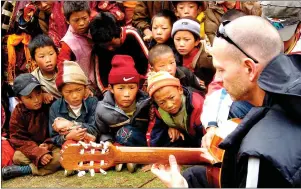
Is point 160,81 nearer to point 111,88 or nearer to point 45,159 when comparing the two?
point 111,88

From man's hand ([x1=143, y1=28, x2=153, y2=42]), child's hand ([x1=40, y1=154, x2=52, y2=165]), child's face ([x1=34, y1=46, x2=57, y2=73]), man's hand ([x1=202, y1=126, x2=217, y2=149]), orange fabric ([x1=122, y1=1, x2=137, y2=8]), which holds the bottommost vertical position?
child's hand ([x1=40, y1=154, x2=52, y2=165])

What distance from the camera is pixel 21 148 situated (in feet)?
14.7

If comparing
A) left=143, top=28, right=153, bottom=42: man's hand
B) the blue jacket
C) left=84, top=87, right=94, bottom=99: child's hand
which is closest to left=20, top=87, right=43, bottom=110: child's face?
the blue jacket

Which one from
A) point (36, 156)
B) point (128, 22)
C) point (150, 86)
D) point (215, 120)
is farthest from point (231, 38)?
point (128, 22)

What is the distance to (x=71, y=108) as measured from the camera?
4.55 m

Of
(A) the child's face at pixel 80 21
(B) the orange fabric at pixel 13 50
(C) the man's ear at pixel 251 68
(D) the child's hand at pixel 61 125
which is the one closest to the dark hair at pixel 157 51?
(A) the child's face at pixel 80 21

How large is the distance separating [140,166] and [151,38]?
1.24m

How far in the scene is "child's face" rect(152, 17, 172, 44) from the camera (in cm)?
486

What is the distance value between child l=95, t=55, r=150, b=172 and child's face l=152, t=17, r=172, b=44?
1.64ft

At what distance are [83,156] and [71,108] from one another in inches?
65.0

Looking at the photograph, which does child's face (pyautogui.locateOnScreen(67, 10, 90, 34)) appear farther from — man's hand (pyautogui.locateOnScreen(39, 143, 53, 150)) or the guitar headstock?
the guitar headstock

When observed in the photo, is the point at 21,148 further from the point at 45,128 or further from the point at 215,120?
the point at 215,120

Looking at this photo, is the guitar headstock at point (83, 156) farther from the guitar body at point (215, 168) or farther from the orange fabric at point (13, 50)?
the orange fabric at point (13, 50)

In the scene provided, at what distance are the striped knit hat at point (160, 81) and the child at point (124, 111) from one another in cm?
18
